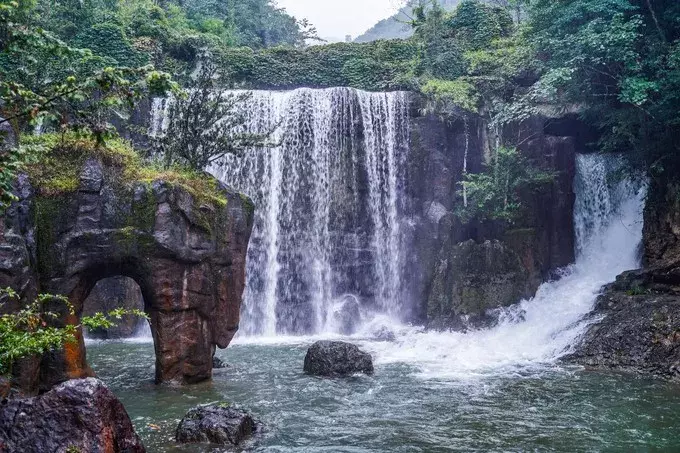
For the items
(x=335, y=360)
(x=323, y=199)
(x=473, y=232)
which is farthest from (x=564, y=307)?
(x=323, y=199)

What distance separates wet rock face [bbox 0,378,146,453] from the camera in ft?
20.5

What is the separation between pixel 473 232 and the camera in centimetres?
2125

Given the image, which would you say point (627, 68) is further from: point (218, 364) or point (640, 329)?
point (218, 364)

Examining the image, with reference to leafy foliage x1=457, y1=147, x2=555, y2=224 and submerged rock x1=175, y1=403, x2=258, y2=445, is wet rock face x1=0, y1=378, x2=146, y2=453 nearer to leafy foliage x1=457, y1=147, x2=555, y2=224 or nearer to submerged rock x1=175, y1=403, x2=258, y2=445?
submerged rock x1=175, y1=403, x2=258, y2=445

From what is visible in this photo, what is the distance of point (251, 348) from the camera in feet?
56.7

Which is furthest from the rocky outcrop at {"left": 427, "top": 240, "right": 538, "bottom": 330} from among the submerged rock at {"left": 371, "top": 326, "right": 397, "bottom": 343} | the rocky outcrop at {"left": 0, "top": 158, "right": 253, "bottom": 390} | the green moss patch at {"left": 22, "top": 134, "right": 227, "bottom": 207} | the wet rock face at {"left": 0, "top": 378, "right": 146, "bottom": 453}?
the wet rock face at {"left": 0, "top": 378, "right": 146, "bottom": 453}

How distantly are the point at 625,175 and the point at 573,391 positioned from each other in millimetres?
9810

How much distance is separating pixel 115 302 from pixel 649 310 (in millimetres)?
15872

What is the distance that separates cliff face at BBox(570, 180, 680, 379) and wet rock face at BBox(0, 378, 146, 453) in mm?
11156

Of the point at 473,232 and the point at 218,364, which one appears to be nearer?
the point at 218,364

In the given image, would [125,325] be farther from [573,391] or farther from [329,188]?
[573,391]

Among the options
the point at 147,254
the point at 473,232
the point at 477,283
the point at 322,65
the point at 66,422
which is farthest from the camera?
the point at 322,65

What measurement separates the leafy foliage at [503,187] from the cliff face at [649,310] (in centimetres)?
393

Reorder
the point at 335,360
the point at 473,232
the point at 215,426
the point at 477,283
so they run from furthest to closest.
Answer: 1. the point at 473,232
2. the point at 477,283
3. the point at 335,360
4. the point at 215,426
